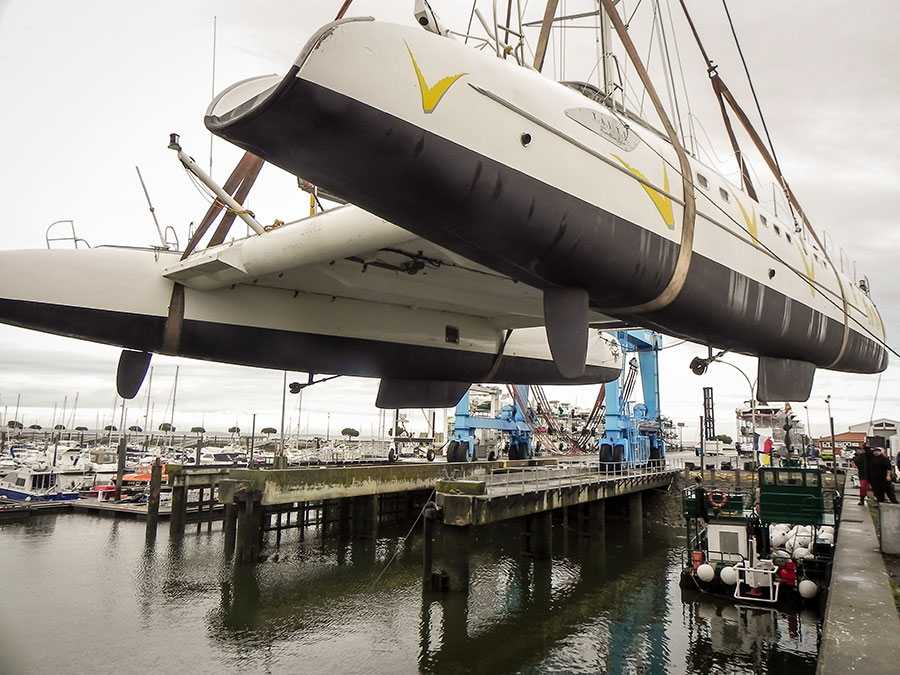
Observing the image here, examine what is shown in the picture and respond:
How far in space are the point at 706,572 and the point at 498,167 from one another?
12.9m

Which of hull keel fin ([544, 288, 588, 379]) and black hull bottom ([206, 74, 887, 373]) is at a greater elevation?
black hull bottom ([206, 74, 887, 373])

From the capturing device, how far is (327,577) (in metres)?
17.9

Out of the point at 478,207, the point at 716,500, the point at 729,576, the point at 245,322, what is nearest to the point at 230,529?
the point at 245,322

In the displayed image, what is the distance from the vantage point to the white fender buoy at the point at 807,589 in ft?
44.7

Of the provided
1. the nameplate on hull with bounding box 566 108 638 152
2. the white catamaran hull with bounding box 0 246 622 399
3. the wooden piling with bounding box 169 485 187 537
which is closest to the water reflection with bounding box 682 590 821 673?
the white catamaran hull with bounding box 0 246 622 399

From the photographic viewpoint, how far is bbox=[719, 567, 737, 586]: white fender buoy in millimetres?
14375

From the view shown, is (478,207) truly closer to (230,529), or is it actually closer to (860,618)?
(860,618)

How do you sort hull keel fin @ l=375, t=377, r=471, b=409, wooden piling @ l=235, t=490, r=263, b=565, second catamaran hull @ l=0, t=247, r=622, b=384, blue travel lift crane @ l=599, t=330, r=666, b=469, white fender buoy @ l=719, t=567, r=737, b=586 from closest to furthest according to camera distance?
second catamaran hull @ l=0, t=247, r=622, b=384 < hull keel fin @ l=375, t=377, r=471, b=409 < white fender buoy @ l=719, t=567, r=737, b=586 < wooden piling @ l=235, t=490, r=263, b=565 < blue travel lift crane @ l=599, t=330, r=666, b=469

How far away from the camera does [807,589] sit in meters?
13.7

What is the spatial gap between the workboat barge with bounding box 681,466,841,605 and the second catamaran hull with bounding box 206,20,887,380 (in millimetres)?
7308

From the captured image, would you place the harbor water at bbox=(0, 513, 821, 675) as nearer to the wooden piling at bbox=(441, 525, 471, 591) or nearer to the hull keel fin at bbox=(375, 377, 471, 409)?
the wooden piling at bbox=(441, 525, 471, 591)

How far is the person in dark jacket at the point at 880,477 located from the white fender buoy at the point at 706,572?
4478 millimetres

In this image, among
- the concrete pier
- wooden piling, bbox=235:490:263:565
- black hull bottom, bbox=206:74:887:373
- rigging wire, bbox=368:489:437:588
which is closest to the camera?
black hull bottom, bbox=206:74:887:373

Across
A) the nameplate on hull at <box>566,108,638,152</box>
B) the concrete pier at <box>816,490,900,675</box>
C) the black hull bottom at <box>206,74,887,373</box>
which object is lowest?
the concrete pier at <box>816,490,900,675</box>
